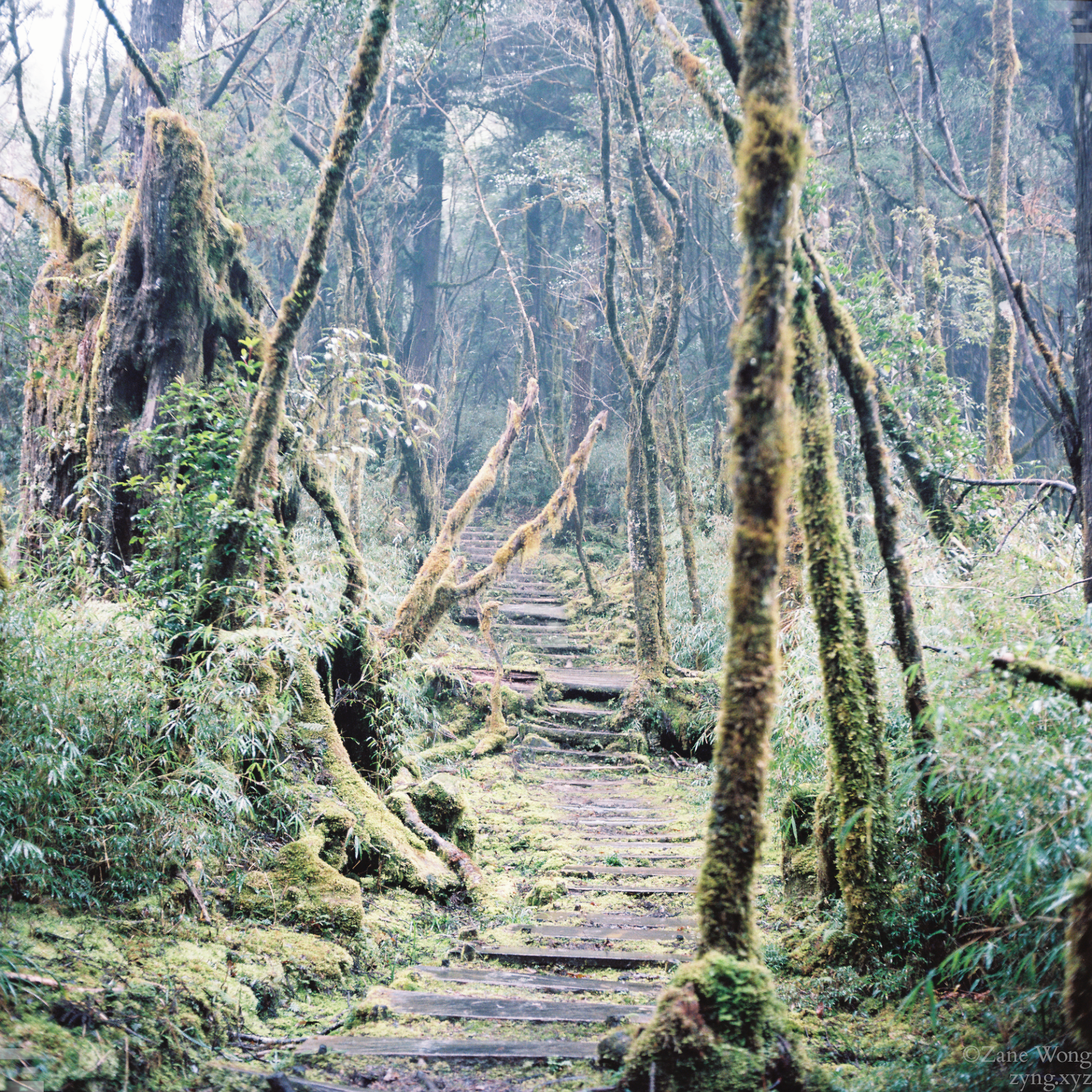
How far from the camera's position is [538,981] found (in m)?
3.77

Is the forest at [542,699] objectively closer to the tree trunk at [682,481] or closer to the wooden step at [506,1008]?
the wooden step at [506,1008]

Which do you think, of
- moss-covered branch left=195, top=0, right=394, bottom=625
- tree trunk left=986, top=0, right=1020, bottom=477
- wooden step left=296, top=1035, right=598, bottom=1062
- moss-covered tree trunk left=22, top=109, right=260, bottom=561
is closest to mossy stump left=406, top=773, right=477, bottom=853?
moss-covered branch left=195, top=0, right=394, bottom=625

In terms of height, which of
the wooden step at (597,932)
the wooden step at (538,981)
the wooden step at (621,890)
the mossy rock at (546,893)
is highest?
the wooden step at (538,981)

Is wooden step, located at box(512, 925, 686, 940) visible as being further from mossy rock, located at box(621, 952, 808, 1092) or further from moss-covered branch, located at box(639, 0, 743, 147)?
moss-covered branch, located at box(639, 0, 743, 147)

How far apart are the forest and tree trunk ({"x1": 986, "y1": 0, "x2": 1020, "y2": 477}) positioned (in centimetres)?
5

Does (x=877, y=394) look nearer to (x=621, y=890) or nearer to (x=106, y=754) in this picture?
(x=621, y=890)

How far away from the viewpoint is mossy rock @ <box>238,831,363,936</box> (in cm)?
386

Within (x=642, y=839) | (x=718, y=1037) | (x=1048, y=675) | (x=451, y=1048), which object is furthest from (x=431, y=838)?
(x=1048, y=675)

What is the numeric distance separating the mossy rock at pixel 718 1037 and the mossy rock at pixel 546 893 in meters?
3.18

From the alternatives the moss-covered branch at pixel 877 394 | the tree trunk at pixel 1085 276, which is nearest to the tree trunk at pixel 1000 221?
the moss-covered branch at pixel 877 394

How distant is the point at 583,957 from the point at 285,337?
374 centimetres

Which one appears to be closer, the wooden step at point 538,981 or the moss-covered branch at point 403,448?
the wooden step at point 538,981

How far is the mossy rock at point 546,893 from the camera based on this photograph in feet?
17.7

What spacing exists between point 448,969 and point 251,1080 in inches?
64.6
